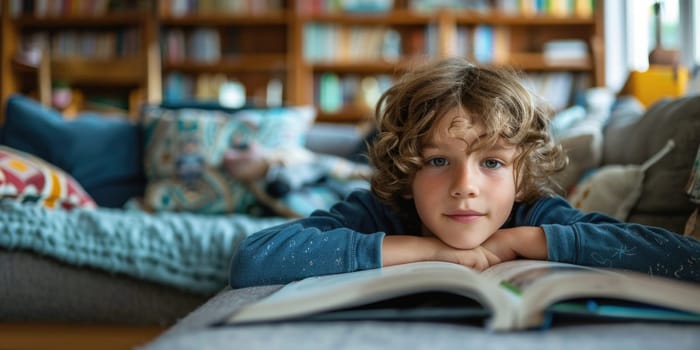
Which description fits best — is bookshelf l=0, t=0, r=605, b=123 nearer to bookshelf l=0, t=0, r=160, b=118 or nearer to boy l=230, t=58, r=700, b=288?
bookshelf l=0, t=0, r=160, b=118

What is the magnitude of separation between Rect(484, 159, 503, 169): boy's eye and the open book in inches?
10.4

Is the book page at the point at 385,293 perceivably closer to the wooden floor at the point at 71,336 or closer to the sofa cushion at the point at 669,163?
the sofa cushion at the point at 669,163

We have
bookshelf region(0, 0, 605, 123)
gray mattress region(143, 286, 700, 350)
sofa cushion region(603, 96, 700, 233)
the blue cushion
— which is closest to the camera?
gray mattress region(143, 286, 700, 350)

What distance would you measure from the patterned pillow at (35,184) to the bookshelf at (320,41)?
240cm

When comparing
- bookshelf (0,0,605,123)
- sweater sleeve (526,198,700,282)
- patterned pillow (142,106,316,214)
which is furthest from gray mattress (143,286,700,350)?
bookshelf (0,0,605,123)

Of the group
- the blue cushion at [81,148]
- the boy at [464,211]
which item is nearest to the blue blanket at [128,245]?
the boy at [464,211]

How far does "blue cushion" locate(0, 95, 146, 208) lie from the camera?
2.07 meters

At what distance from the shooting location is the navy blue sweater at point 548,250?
75cm

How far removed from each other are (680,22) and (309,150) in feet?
6.72

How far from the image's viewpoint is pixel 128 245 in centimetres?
124

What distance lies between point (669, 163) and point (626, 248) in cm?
39

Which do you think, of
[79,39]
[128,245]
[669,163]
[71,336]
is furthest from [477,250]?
[79,39]

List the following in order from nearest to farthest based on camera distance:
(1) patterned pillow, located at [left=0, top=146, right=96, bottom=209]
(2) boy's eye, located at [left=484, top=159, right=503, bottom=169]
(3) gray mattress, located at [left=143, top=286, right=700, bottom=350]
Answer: (3) gray mattress, located at [left=143, top=286, right=700, bottom=350] < (2) boy's eye, located at [left=484, top=159, right=503, bottom=169] < (1) patterned pillow, located at [left=0, top=146, right=96, bottom=209]

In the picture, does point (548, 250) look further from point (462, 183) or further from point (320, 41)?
point (320, 41)
